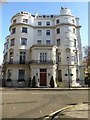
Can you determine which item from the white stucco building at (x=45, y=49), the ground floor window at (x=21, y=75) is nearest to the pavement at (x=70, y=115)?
the white stucco building at (x=45, y=49)

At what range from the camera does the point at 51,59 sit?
3981 centimetres

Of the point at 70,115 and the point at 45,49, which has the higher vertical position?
the point at 45,49

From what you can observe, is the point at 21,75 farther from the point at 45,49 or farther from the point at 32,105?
the point at 32,105

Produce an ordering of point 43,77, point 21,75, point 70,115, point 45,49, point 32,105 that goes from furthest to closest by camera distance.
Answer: point 21,75 < point 45,49 < point 43,77 < point 32,105 < point 70,115

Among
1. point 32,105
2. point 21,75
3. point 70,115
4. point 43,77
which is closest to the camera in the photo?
point 70,115

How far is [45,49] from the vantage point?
40.1 m

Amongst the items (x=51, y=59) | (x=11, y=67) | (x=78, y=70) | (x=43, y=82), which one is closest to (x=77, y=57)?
(x=78, y=70)

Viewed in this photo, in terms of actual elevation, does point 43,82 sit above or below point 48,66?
below

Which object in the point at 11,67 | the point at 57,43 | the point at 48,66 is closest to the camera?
the point at 48,66

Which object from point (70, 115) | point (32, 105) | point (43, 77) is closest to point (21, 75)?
point (43, 77)

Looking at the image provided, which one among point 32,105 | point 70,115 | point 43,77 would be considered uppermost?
point 43,77

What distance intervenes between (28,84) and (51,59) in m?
7.11

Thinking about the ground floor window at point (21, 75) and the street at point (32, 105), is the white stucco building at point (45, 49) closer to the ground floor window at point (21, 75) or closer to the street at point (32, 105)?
the ground floor window at point (21, 75)

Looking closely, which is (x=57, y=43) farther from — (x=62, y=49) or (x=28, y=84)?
(x=28, y=84)
